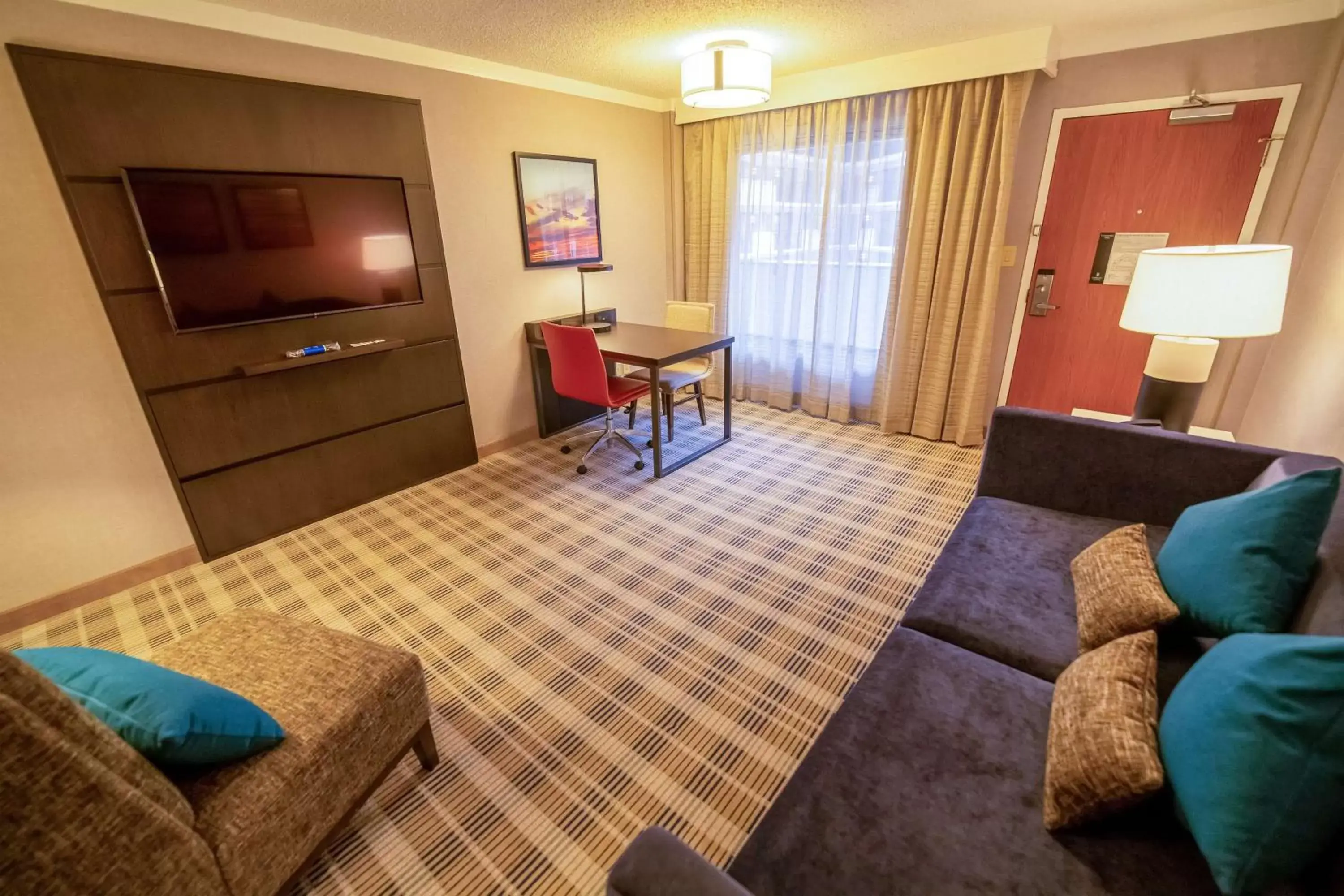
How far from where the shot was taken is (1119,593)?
1360mm

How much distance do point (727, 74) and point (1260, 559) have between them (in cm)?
278

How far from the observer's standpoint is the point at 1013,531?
1891 mm

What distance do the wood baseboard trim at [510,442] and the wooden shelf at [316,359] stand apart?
36.9 inches

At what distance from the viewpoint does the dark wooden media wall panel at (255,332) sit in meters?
2.10

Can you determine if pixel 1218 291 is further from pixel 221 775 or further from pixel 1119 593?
pixel 221 775

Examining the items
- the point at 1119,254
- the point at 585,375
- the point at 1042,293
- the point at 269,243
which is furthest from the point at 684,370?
the point at 1119,254

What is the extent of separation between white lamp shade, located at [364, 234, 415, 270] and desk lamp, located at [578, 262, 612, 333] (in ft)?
3.79

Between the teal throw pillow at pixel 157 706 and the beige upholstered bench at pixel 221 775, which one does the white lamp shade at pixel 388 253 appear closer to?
the beige upholstered bench at pixel 221 775

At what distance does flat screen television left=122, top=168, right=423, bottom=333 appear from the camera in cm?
226

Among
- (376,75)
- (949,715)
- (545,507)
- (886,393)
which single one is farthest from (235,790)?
(886,393)

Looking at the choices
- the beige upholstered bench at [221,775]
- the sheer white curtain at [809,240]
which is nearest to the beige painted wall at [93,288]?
the beige upholstered bench at [221,775]

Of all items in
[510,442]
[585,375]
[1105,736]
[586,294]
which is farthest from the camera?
[586,294]

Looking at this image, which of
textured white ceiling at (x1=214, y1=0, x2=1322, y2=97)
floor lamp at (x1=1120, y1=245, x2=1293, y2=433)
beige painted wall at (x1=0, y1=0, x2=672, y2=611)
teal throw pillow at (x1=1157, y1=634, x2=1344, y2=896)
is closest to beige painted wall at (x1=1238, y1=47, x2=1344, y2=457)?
floor lamp at (x1=1120, y1=245, x2=1293, y2=433)

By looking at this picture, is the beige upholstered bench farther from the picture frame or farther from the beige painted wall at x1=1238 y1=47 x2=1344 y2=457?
the beige painted wall at x1=1238 y1=47 x2=1344 y2=457
